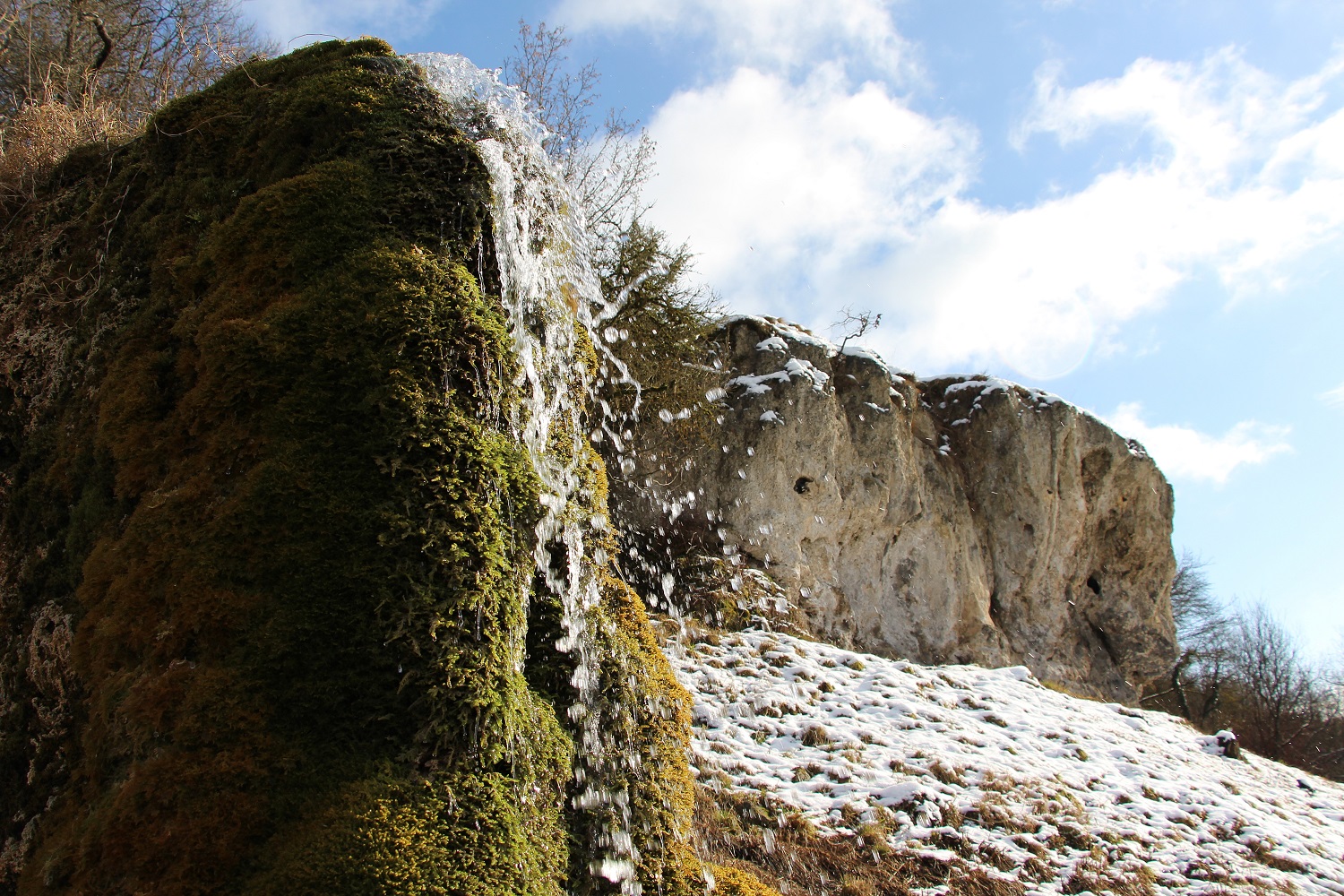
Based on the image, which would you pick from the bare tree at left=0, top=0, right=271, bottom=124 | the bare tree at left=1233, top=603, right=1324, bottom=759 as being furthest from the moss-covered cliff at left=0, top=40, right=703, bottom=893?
the bare tree at left=1233, top=603, right=1324, bottom=759

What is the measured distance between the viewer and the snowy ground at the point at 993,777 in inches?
206

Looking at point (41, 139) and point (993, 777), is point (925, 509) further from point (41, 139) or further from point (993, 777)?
point (41, 139)

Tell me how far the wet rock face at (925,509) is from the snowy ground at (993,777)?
3.03 metres

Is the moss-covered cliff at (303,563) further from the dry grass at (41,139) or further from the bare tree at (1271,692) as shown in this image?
the bare tree at (1271,692)

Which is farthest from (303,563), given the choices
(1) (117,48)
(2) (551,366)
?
(1) (117,48)

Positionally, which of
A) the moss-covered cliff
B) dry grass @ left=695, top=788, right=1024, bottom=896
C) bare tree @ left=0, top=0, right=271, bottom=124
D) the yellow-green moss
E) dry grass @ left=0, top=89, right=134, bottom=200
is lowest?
dry grass @ left=695, top=788, right=1024, bottom=896

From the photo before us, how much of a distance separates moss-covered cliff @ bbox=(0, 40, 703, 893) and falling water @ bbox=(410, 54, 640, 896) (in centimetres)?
8

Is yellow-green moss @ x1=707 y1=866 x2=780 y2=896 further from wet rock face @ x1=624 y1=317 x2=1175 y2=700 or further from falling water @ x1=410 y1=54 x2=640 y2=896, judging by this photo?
wet rock face @ x1=624 y1=317 x2=1175 y2=700

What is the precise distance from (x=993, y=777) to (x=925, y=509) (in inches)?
332

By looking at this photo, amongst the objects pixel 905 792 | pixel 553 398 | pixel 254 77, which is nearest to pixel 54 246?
pixel 254 77

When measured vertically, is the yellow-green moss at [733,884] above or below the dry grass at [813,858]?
above

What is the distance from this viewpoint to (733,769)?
5711 millimetres

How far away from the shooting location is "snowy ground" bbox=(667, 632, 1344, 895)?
206 inches

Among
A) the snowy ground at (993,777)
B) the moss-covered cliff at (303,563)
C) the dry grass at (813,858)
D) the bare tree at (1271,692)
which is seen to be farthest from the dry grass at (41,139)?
the bare tree at (1271,692)
